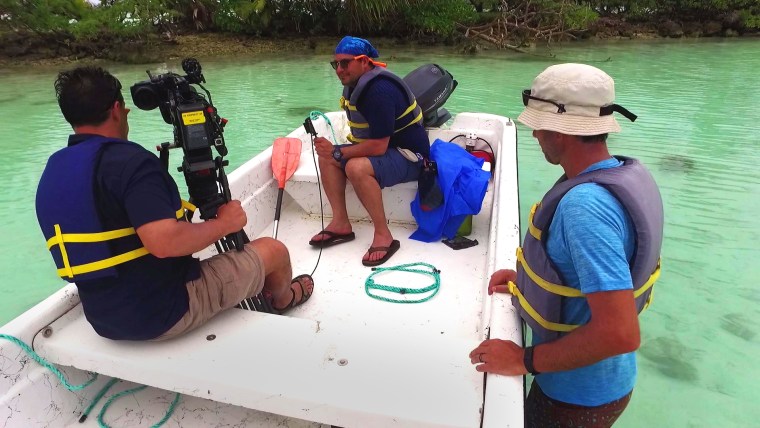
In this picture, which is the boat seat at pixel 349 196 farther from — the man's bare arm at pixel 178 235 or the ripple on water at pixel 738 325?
the ripple on water at pixel 738 325

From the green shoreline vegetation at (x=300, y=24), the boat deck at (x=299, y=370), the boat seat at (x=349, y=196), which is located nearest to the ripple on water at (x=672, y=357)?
the boat deck at (x=299, y=370)

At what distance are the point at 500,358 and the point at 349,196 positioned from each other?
2006 millimetres

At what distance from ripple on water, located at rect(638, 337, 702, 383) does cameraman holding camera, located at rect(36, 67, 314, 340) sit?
231 centimetres

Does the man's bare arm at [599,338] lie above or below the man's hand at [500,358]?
above

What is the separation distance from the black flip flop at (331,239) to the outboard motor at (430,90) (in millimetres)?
1274

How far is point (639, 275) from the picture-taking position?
49.8 inches

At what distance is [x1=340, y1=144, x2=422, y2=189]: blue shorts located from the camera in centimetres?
295

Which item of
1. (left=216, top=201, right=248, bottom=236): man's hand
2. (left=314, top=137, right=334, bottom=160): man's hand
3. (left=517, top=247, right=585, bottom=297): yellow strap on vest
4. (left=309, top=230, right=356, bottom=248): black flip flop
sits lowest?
(left=309, top=230, right=356, bottom=248): black flip flop

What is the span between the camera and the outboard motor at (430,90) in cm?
383

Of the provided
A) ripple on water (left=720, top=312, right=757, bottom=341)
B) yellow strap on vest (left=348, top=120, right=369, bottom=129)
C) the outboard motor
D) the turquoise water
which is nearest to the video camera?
yellow strap on vest (left=348, top=120, right=369, bottom=129)

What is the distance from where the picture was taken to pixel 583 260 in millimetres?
1141

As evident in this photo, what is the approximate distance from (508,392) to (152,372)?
110 centimetres

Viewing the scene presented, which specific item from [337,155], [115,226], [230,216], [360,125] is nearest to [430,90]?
[360,125]

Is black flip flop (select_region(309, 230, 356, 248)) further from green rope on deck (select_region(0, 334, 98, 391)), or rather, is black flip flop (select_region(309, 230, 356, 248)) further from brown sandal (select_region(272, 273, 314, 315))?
green rope on deck (select_region(0, 334, 98, 391))
